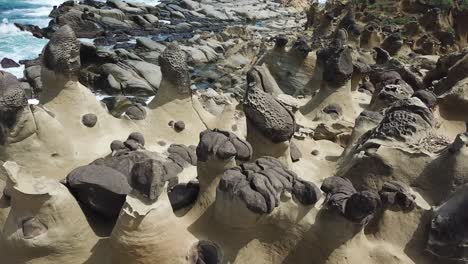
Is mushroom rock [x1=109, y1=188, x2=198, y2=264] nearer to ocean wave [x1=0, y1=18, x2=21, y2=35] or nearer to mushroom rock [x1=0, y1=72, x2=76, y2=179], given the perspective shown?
mushroom rock [x1=0, y1=72, x2=76, y2=179]

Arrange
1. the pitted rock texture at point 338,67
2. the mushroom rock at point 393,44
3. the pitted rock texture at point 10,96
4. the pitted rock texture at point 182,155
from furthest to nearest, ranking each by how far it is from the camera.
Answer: the mushroom rock at point 393,44 < the pitted rock texture at point 338,67 < the pitted rock texture at point 182,155 < the pitted rock texture at point 10,96

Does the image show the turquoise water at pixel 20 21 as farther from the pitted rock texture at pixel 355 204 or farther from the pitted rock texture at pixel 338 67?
the pitted rock texture at pixel 355 204

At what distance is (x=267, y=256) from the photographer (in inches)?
201

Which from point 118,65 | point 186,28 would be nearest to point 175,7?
point 186,28

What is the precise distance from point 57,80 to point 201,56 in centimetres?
1983

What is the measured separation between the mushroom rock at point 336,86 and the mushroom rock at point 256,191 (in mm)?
5306

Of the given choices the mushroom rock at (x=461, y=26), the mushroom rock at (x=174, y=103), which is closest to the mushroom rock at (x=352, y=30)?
the mushroom rock at (x=461, y=26)

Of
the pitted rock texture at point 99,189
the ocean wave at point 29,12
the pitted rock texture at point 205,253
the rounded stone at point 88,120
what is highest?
the pitted rock texture at point 99,189

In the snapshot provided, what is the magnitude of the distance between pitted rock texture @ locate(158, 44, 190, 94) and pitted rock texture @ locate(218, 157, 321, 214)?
363cm

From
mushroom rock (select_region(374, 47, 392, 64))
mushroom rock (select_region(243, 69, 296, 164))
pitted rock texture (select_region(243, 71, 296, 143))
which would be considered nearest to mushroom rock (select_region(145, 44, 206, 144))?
mushroom rock (select_region(243, 69, 296, 164))

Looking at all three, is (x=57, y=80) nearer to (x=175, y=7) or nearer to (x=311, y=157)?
(x=311, y=157)

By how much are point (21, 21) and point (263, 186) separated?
3575 cm

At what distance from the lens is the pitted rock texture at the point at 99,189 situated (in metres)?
5.00

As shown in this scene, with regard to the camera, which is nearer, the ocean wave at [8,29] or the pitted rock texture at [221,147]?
the pitted rock texture at [221,147]
